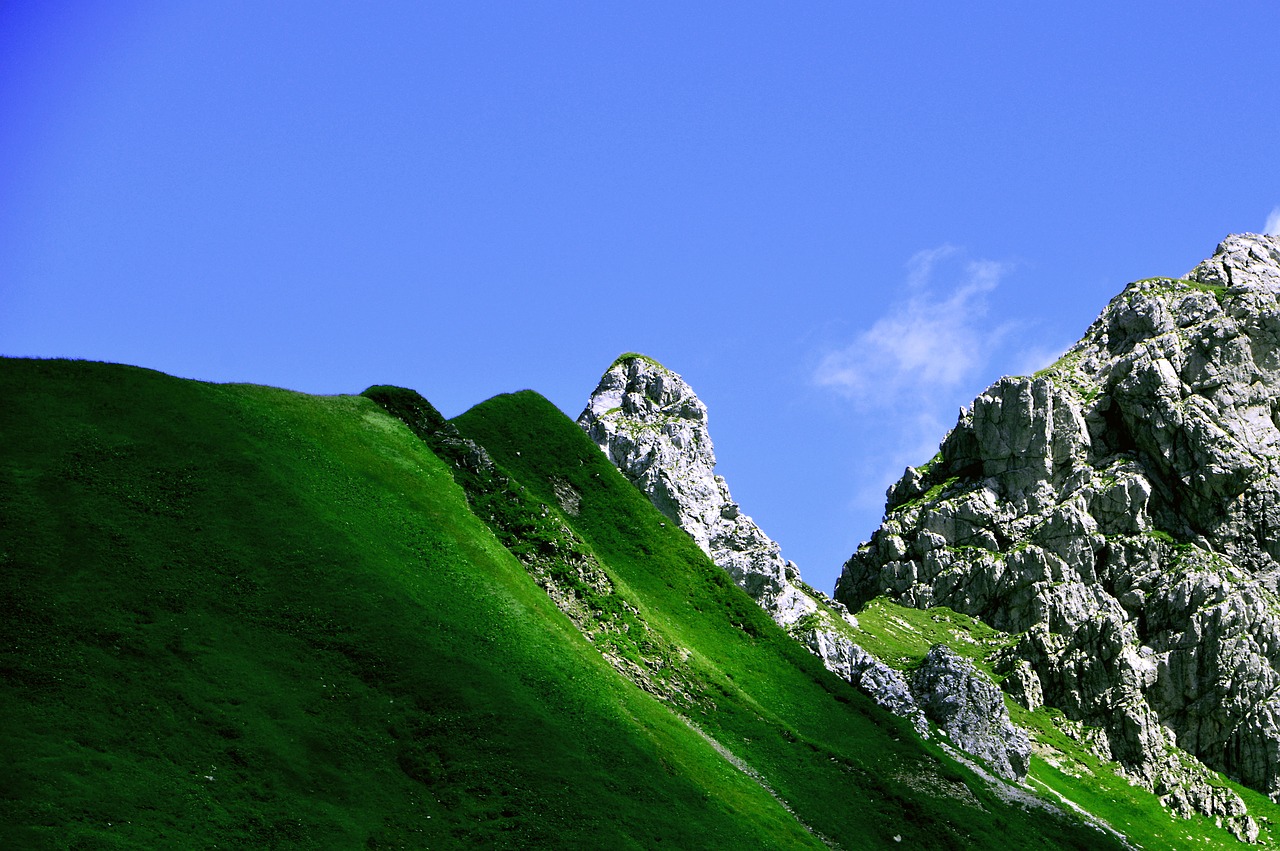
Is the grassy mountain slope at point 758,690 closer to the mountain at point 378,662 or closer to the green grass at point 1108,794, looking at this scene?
the mountain at point 378,662

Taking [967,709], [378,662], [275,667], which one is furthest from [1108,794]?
[275,667]

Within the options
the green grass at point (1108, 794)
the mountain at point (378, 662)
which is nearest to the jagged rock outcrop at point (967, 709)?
the green grass at point (1108, 794)

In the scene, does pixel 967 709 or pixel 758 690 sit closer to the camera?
pixel 758 690

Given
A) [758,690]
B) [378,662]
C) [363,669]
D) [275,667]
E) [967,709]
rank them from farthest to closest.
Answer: [967,709] → [758,690] → [378,662] → [363,669] → [275,667]

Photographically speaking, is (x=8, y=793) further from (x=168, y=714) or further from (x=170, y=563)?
(x=170, y=563)

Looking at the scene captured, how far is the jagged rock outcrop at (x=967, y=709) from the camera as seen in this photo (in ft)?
467

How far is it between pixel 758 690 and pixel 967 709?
197ft

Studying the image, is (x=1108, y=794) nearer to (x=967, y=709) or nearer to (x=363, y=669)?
(x=967, y=709)

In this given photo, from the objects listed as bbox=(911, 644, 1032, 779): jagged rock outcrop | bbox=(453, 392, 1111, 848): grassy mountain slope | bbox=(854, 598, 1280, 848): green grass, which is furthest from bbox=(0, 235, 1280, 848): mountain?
bbox=(854, 598, 1280, 848): green grass

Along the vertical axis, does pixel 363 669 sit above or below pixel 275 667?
above

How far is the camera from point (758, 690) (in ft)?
317

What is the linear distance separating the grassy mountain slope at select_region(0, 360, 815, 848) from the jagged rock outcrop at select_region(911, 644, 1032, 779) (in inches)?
2934

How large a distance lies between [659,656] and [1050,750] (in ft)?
411

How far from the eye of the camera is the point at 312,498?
80562 millimetres
